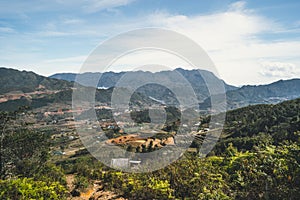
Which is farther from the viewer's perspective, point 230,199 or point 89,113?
point 89,113

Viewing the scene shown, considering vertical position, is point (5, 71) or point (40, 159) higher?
point (5, 71)

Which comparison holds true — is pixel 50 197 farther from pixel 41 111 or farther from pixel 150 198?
pixel 41 111

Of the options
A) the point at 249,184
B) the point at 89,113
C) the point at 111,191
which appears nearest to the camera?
the point at 249,184

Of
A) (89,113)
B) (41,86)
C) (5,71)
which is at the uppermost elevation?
(5,71)

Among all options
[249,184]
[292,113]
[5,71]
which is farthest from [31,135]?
[5,71]

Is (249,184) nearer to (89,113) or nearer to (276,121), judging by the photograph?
(276,121)

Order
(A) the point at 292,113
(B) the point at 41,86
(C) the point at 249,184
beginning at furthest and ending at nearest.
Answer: (B) the point at 41,86, (A) the point at 292,113, (C) the point at 249,184

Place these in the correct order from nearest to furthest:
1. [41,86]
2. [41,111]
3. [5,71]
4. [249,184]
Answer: [249,184] < [41,111] < [41,86] < [5,71]

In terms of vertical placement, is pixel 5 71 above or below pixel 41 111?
above

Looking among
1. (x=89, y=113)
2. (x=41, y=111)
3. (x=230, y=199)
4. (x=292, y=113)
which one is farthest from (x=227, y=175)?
(x=41, y=111)
